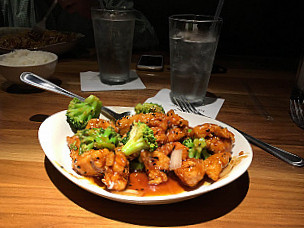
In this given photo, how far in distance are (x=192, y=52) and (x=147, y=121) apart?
720mm

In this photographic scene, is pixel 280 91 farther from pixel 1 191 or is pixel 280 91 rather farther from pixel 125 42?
pixel 1 191

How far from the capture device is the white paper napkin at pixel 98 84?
2053mm

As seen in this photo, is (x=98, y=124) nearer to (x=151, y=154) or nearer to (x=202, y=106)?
(x=151, y=154)

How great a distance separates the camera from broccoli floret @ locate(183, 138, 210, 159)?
3.57 feet

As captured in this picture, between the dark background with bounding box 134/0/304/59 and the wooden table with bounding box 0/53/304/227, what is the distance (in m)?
2.70

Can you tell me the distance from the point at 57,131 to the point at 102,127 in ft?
0.63

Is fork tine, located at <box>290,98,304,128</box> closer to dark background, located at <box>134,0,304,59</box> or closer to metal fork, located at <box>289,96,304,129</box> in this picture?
metal fork, located at <box>289,96,304,129</box>

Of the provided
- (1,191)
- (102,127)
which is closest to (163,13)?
(102,127)

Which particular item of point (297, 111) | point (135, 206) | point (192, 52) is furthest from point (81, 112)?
point (297, 111)

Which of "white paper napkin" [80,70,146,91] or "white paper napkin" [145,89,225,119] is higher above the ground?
"white paper napkin" [145,89,225,119]

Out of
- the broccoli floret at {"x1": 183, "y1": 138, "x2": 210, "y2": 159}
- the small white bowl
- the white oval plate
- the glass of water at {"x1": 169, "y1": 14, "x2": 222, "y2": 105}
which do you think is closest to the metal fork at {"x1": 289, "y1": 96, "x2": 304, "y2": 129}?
the glass of water at {"x1": 169, "y1": 14, "x2": 222, "y2": 105}

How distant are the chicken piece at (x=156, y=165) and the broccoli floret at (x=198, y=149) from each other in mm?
110

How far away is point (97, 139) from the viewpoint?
3.31 ft

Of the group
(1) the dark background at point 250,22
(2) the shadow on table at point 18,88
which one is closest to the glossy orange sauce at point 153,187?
(2) the shadow on table at point 18,88
